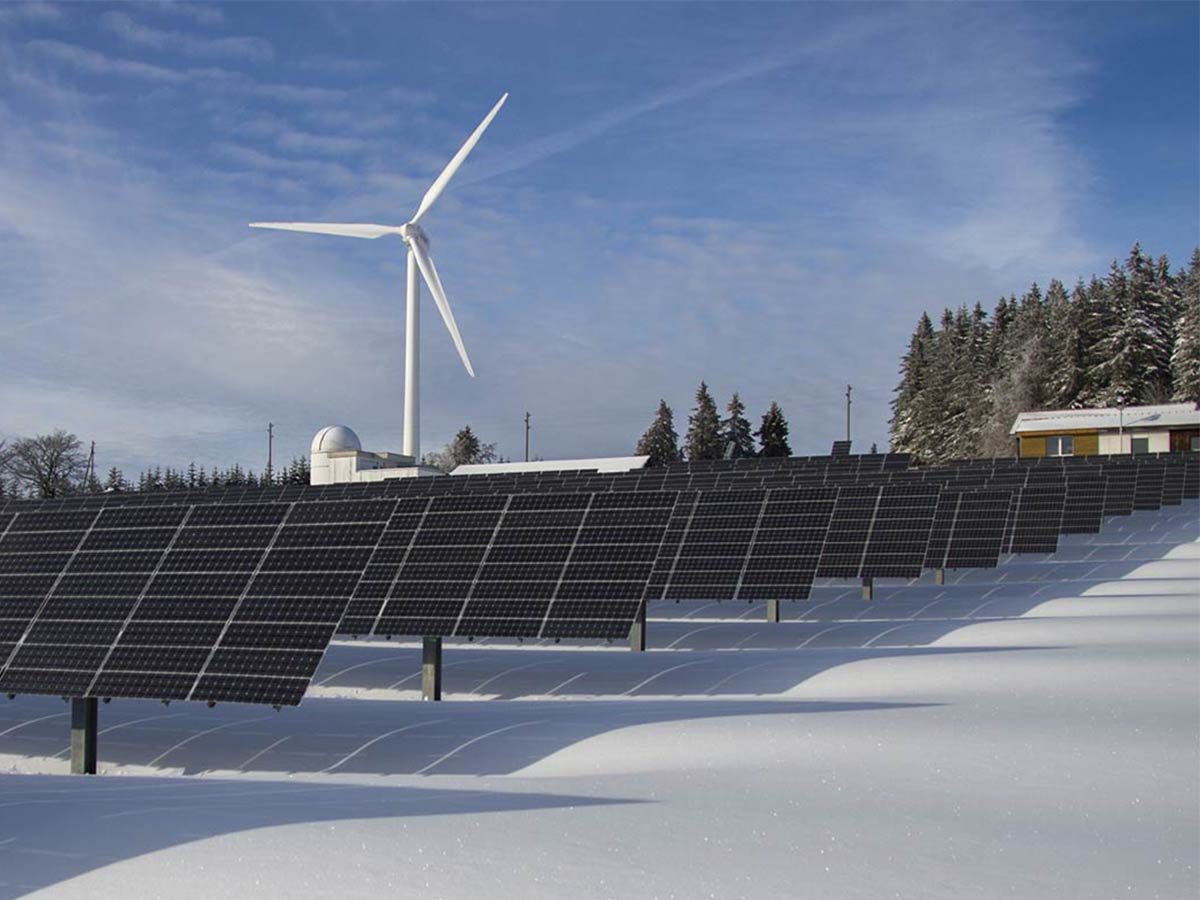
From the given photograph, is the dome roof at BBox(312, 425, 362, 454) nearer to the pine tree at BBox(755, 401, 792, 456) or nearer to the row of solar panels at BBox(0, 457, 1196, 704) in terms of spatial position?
the row of solar panels at BBox(0, 457, 1196, 704)

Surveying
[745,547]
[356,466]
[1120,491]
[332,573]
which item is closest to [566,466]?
[356,466]

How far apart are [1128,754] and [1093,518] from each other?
34678 mm

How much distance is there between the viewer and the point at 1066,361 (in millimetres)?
118750

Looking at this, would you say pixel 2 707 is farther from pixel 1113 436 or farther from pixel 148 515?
pixel 1113 436

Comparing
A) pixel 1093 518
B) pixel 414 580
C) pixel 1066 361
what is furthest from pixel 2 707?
pixel 1066 361

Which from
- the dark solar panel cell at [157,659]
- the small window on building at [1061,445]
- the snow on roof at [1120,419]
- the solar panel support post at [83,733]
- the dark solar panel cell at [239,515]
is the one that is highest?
the snow on roof at [1120,419]

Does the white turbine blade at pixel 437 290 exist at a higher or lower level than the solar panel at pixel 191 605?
higher

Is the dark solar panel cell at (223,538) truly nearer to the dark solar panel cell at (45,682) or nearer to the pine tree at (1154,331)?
the dark solar panel cell at (45,682)

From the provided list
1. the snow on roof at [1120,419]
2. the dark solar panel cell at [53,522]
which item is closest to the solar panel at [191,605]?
the dark solar panel cell at [53,522]

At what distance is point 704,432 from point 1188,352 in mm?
55786

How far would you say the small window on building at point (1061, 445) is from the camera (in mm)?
94438

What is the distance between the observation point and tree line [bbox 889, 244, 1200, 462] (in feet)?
372

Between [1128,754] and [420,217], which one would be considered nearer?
[1128,754]

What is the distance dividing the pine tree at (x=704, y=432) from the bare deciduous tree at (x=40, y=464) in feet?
238
